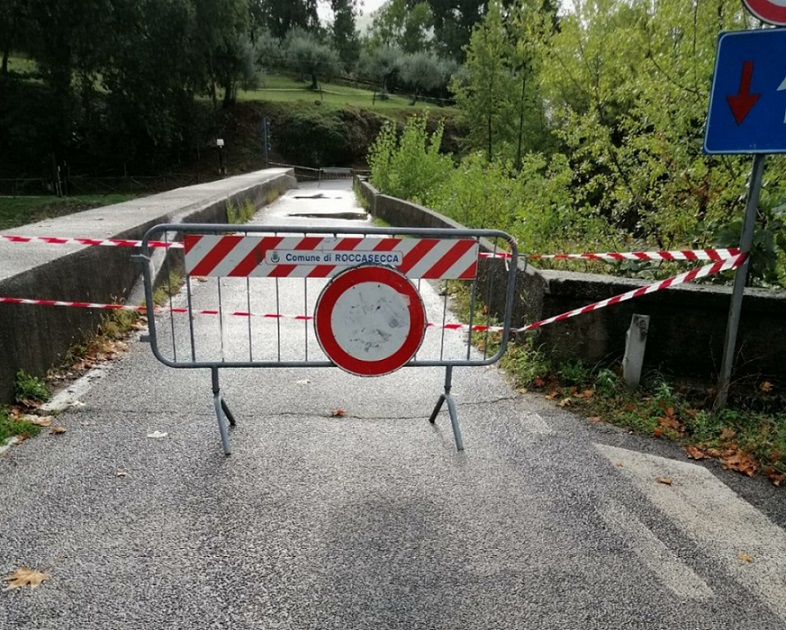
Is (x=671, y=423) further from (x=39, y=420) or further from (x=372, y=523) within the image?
(x=39, y=420)

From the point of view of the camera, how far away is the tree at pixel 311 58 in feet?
218

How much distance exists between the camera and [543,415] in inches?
171

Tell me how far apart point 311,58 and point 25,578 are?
70.9 meters

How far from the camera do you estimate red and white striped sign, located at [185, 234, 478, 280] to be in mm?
3604

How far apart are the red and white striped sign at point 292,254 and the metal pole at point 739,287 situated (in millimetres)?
2025

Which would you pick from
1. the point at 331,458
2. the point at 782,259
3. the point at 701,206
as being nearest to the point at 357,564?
the point at 331,458

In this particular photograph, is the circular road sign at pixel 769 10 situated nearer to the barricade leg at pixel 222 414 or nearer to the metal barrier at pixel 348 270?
the metal barrier at pixel 348 270

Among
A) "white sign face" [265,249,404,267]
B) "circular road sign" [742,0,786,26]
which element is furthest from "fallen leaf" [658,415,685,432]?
"circular road sign" [742,0,786,26]

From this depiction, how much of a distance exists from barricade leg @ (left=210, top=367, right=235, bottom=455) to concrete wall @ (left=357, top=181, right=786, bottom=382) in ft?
8.56

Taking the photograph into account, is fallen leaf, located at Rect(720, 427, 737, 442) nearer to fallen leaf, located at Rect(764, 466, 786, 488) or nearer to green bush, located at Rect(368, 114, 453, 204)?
fallen leaf, located at Rect(764, 466, 786, 488)

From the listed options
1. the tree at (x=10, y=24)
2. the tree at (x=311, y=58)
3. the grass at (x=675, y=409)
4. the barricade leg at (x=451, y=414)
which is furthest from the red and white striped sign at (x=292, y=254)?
the tree at (x=311, y=58)

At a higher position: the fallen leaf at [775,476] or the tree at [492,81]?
the tree at [492,81]

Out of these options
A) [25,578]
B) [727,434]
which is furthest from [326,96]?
[25,578]

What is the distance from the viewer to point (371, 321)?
147 inches
